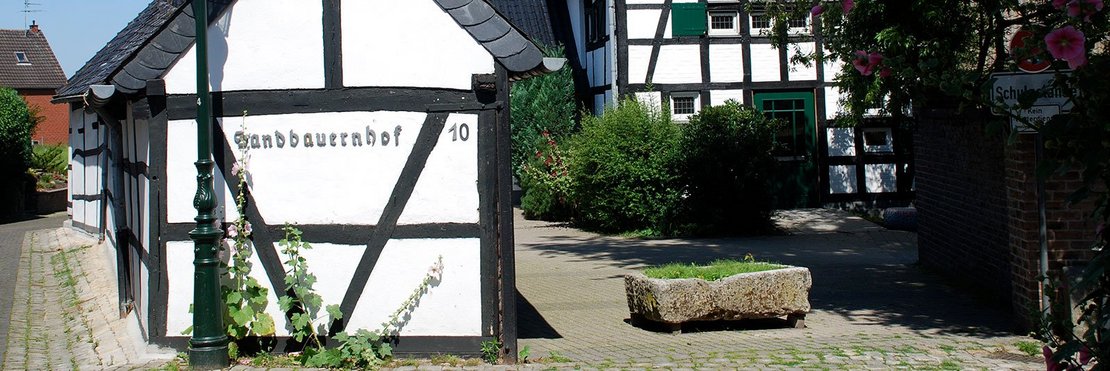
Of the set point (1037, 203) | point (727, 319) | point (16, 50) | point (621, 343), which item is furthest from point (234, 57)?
point (16, 50)

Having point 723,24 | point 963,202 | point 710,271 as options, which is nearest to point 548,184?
point 723,24

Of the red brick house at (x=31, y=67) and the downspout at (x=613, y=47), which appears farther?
the red brick house at (x=31, y=67)

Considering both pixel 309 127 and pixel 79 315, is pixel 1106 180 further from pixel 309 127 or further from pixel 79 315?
pixel 79 315

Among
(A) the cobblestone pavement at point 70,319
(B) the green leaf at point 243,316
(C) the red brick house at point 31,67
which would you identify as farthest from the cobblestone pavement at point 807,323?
(C) the red brick house at point 31,67

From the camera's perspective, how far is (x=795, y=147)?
21422mm

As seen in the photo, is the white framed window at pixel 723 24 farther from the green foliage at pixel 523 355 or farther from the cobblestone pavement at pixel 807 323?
the green foliage at pixel 523 355

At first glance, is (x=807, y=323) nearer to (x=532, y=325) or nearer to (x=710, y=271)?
(x=710, y=271)

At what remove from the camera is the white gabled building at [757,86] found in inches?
833

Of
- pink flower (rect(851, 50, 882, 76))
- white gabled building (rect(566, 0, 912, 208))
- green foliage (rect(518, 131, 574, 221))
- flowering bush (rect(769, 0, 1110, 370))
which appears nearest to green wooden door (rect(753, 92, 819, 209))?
white gabled building (rect(566, 0, 912, 208))

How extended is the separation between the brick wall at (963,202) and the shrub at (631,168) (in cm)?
599

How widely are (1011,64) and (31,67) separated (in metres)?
54.0

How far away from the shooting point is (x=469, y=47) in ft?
26.3

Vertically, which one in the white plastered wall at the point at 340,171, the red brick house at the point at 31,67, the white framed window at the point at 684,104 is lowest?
the white plastered wall at the point at 340,171

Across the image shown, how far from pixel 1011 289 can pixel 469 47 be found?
5388mm
